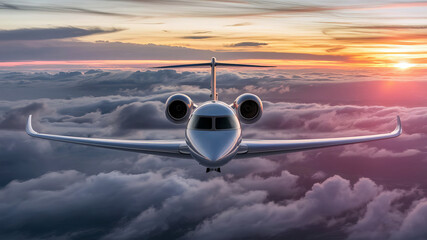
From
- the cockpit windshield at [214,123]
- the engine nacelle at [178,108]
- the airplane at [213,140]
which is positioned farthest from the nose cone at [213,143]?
the engine nacelle at [178,108]

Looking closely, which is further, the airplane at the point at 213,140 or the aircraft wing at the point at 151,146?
the aircraft wing at the point at 151,146

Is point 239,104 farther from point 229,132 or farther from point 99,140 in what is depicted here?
point 99,140

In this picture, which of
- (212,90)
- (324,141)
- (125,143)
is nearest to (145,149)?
(125,143)

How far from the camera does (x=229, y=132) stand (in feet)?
63.6

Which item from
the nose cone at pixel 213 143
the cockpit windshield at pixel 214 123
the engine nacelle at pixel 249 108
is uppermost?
the engine nacelle at pixel 249 108

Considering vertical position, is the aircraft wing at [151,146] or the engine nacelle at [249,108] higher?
the engine nacelle at [249,108]

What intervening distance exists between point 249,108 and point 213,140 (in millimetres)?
7944

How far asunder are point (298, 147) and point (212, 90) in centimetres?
1073

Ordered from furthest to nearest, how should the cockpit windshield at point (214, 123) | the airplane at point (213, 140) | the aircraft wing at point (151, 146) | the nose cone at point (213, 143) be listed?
the aircraft wing at point (151, 146) → the cockpit windshield at point (214, 123) → the airplane at point (213, 140) → the nose cone at point (213, 143)

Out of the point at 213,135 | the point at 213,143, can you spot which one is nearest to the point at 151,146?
the point at 213,135

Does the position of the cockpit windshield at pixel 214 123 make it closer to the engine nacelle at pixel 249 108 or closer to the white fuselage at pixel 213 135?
the white fuselage at pixel 213 135

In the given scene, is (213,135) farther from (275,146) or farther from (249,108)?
(249,108)

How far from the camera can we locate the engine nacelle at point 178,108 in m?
25.4

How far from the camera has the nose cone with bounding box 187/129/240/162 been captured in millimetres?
18078
